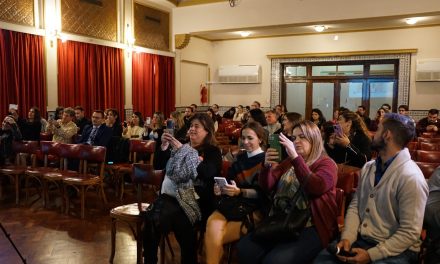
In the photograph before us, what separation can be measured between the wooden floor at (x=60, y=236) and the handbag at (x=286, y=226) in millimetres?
1321

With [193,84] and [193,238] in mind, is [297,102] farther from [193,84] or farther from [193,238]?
[193,238]

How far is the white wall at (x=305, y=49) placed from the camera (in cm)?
1097

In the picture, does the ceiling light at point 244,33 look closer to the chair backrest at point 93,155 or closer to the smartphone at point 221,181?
the chair backrest at point 93,155

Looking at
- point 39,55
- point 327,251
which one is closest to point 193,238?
point 327,251

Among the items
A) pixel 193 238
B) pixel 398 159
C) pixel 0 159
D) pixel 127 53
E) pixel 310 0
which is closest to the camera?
pixel 398 159

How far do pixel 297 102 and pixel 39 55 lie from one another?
7846 mm

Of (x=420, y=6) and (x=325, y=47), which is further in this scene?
(x=325, y=47)

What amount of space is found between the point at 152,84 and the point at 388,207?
382 inches

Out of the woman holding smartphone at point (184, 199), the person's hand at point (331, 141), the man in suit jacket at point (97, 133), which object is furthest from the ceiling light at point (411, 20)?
the woman holding smartphone at point (184, 199)

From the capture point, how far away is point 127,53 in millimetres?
10289

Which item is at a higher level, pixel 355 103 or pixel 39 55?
pixel 39 55

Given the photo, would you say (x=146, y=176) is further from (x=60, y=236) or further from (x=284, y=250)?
(x=284, y=250)

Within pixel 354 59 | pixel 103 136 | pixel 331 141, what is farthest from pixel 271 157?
pixel 354 59

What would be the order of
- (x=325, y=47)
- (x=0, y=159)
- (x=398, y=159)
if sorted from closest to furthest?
(x=398, y=159) → (x=0, y=159) → (x=325, y=47)
